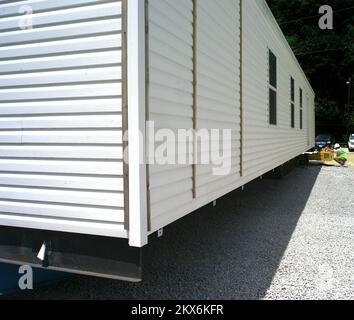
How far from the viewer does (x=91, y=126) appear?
8.57 feet

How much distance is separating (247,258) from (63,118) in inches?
106

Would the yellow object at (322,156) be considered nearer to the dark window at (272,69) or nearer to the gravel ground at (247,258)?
the gravel ground at (247,258)

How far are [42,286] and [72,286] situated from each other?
0.26 m

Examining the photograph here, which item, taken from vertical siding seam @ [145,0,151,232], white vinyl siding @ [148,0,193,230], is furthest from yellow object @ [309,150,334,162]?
vertical siding seam @ [145,0,151,232]

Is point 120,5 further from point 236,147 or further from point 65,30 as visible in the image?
point 236,147

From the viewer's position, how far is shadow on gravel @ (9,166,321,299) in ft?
11.7

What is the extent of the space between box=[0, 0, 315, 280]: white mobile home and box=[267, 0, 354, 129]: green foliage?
118ft

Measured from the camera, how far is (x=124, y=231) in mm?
2508

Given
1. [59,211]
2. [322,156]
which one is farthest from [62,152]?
[322,156]

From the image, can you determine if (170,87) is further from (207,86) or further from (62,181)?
(62,181)

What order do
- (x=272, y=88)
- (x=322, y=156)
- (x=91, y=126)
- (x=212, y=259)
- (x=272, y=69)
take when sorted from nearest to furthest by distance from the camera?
1. (x=91, y=126)
2. (x=212, y=259)
3. (x=272, y=88)
4. (x=272, y=69)
5. (x=322, y=156)

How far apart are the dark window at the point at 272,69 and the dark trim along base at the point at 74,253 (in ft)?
18.2

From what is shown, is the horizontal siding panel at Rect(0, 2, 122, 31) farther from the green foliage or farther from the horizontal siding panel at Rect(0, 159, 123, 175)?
the green foliage

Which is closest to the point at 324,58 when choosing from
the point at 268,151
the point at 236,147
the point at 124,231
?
the point at 268,151
